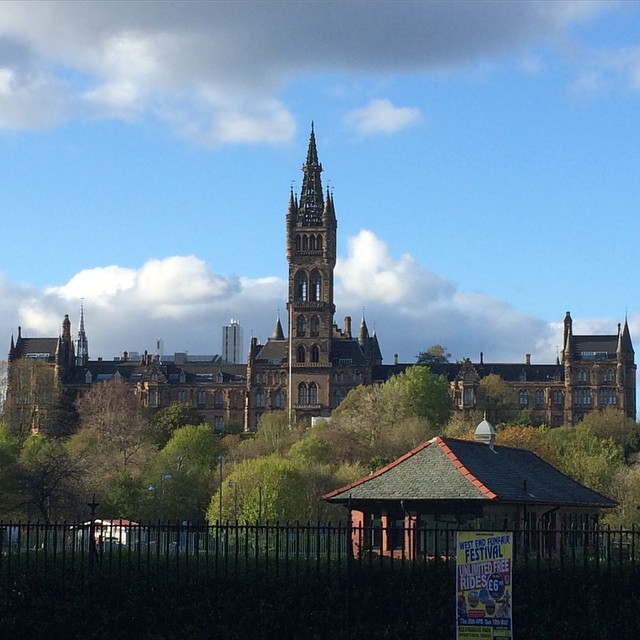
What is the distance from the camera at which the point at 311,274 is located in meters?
187

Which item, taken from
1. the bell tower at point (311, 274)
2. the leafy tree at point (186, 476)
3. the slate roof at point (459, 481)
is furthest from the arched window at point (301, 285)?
the slate roof at point (459, 481)

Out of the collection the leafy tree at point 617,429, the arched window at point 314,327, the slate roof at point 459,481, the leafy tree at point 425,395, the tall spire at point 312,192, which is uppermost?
the tall spire at point 312,192

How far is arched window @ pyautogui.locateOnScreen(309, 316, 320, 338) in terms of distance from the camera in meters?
183

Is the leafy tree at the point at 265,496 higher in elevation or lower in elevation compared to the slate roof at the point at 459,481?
lower

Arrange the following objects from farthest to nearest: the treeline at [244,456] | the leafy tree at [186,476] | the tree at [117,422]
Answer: the tree at [117,422]
the leafy tree at [186,476]
the treeline at [244,456]

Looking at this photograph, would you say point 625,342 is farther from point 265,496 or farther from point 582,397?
point 265,496

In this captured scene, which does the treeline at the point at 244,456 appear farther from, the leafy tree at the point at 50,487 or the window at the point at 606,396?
the window at the point at 606,396

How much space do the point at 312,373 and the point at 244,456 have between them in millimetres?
57731

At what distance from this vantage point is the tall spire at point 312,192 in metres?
191

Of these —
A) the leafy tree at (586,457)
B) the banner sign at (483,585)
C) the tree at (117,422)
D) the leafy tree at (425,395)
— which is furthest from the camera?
the leafy tree at (425,395)

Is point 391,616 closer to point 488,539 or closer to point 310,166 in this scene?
point 488,539

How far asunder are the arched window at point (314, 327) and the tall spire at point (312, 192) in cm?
1444

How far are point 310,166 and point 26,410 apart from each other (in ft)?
177

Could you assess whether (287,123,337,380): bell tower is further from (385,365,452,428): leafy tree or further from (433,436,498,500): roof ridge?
(433,436,498,500): roof ridge
